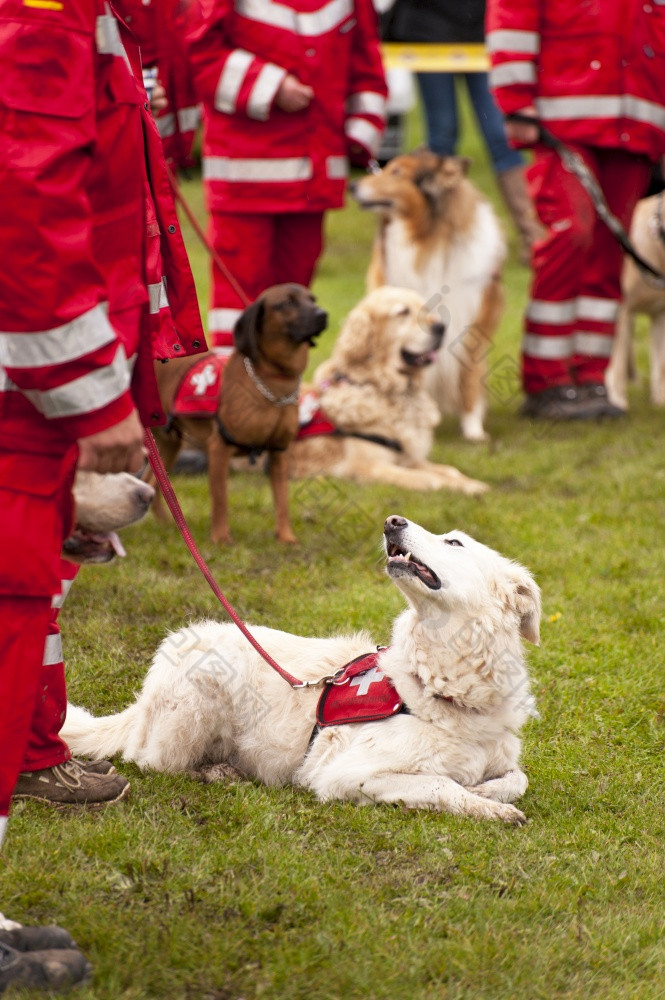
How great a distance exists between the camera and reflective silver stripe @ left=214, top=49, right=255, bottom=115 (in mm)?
5906

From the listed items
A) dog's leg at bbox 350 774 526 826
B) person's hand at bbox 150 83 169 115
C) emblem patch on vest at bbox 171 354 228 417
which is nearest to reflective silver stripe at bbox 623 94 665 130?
emblem patch on vest at bbox 171 354 228 417

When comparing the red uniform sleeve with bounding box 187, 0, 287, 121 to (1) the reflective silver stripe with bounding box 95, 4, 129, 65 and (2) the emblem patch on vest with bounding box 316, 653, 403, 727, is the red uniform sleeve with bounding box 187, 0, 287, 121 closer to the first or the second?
(2) the emblem patch on vest with bounding box 316, 653, 403, 727

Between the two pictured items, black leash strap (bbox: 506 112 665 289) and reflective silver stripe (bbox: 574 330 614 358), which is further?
reflective silver stripe (bbox: 574 330 614 358)

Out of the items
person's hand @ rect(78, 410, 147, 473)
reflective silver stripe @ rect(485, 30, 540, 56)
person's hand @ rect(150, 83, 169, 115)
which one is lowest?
person's hand @ rect(78, 410, 147, 473)

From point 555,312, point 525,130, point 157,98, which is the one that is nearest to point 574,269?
point 555,312

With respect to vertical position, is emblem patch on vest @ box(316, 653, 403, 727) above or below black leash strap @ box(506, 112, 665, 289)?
below

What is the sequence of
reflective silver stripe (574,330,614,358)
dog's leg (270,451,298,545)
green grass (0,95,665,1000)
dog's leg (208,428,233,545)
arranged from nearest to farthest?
green grass (0,95,665,1000)
dog's leg (208,428,233,545)
dog's leg (270,451,298,545)
reflective silver stripe (574,330,614,358)

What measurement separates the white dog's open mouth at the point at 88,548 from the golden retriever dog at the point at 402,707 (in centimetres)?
38

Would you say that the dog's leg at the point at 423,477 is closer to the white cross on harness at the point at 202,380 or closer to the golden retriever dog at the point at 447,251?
the golden retriever dog at the point at 447,251

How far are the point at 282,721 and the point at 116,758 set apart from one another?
53cm

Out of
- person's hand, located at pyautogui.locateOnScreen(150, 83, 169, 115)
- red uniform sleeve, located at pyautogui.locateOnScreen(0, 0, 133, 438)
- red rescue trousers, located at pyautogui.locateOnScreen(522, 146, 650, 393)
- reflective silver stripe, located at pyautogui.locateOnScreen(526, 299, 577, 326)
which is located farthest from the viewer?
reflective silver stripe, located at pyautogui.locateOnScreen(526, 299, 577, 326)

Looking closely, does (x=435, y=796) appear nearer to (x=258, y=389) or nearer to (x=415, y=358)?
(x=258, y=389)

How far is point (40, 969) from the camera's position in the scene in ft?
7.68

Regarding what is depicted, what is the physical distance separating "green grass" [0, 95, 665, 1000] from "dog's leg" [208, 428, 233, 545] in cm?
37
